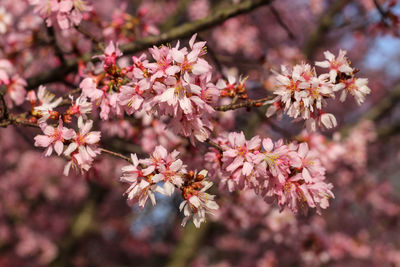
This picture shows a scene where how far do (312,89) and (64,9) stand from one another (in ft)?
5.16

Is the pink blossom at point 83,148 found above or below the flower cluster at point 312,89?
below

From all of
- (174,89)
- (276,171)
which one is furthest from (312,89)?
(174,89)

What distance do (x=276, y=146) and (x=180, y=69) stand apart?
2.01ft

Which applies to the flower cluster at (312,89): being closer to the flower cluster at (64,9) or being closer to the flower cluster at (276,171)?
the flower cluster at (276,171)

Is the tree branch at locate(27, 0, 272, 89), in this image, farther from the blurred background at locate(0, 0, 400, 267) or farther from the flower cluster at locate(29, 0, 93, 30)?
the flower cluster at locate(29, 0, 93, 30)

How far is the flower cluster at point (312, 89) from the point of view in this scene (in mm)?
1753

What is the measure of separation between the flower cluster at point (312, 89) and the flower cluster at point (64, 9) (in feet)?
4.53

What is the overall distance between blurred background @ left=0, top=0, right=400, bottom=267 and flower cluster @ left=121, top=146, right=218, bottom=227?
449mm

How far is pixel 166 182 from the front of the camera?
1716mm

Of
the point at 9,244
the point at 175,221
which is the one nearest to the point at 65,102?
the point at 9,244

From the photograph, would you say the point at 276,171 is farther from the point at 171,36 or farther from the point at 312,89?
the point at 171,36

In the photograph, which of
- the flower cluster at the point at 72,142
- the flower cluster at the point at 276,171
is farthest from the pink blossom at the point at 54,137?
the flower cluster at the point at 276,171

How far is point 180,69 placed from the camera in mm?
1598

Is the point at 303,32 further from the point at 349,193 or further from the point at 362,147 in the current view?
the point at 362,147
